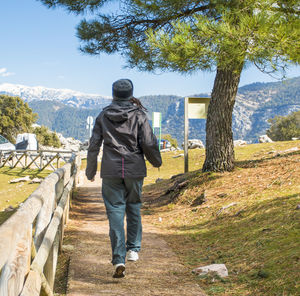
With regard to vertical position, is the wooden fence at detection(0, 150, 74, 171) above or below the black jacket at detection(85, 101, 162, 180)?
below

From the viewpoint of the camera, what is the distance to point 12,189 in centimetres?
1523

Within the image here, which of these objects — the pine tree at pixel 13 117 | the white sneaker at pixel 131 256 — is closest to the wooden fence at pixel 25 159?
the white sneaker at pixel 131 256

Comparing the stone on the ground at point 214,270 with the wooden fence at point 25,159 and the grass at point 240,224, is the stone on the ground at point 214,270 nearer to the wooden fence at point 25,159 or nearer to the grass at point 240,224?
the grass at point 240,224

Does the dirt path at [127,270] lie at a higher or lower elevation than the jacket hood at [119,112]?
lower

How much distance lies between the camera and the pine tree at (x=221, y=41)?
6215mm

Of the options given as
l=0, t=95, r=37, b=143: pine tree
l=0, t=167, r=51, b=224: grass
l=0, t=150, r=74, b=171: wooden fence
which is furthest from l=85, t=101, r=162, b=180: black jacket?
l=0, t=95, r=37, b=143: pine tree

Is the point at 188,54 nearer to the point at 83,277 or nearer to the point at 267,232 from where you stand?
the point at 267,232

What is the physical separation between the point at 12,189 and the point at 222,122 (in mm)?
10299

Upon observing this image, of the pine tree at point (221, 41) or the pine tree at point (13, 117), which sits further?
the pine tree at point (13, 117)

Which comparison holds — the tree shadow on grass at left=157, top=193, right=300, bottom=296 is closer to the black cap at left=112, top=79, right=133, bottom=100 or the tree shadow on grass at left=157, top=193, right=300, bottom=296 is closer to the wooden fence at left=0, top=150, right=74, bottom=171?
the black cap at left=112, top=79, right=133, bottom=100

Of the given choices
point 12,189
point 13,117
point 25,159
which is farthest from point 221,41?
point 13,117

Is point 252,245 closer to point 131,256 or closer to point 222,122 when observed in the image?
point 131,256

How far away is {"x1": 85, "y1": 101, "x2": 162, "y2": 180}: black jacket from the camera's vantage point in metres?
3.45

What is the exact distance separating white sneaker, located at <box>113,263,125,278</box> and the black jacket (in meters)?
0.81
